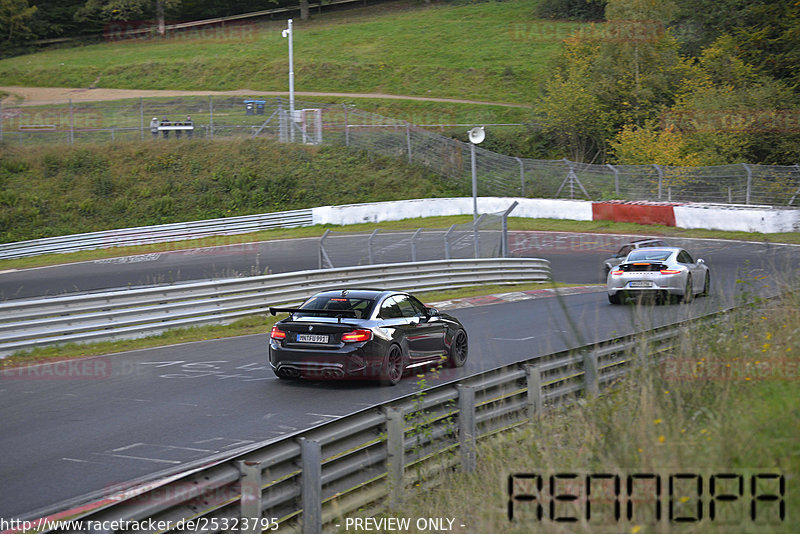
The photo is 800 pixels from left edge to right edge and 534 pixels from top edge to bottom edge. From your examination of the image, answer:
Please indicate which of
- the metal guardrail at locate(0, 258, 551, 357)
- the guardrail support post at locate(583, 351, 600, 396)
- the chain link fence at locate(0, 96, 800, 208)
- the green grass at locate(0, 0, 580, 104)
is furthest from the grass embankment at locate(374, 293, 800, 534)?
the green grass at locate(0, 0, 580, 104)

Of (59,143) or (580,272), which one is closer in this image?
(580,272)

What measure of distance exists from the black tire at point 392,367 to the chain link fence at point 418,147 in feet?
94.3

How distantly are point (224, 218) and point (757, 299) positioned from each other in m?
31.9

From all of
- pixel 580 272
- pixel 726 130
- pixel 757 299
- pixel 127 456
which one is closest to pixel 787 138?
pixel 726 130

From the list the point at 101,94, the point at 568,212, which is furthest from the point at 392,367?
the point at 101,94

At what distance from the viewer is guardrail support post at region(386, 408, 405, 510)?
6312mm

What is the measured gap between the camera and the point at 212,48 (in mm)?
84250

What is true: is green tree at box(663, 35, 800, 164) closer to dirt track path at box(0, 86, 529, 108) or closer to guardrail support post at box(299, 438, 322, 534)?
dirt track path at box(0, 86, 529, 108)

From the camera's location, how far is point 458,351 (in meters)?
13.2

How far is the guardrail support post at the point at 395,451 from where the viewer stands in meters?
6.31

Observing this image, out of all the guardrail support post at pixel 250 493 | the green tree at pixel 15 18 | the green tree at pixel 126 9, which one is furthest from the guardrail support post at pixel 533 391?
the green tree at pixel 15 18

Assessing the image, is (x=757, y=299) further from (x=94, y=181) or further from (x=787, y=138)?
(x=787, y=138)

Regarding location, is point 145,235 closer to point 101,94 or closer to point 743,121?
point 743,121

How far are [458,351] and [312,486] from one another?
7.76 metres
